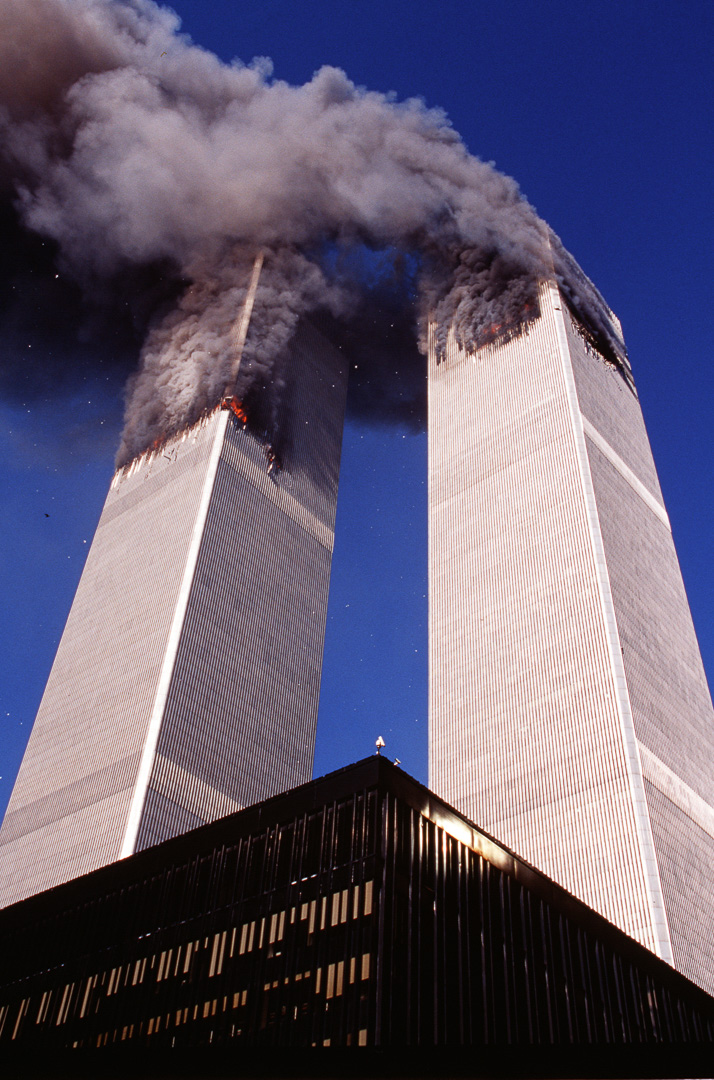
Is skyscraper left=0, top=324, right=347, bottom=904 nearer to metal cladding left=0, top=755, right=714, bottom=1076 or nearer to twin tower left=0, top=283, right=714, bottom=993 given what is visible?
twin tower left=0, top=283, right=714, bottom=993

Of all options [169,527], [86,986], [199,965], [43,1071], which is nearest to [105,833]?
[169,527]

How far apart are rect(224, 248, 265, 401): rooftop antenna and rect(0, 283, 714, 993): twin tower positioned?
4.60m

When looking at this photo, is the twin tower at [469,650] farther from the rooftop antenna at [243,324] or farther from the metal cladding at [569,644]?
the rooftop antenna at [243,324]

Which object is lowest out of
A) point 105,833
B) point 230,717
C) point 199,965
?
point 199,965

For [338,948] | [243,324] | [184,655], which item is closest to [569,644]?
[184,655]

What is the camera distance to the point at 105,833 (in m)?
77.5

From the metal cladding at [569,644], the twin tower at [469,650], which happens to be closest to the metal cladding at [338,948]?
the metal cladding at [569,644]

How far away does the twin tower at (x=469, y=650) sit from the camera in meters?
66.6

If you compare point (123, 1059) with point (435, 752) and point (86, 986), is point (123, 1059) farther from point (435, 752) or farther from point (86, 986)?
point (435, 752)

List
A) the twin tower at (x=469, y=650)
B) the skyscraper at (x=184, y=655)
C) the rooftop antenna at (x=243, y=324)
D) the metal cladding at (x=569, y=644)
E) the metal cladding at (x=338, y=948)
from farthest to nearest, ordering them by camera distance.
Result: 1. the rooftop antenna at (x=243, y=324)
2. the skyscraper at (x=184, y=655)
3. the twin tower at (x=469, y=650)
4. the metal cladding at (x=569, y=644)
5. the metal cladding at (x=338, y=948)

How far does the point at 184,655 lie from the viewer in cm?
8869

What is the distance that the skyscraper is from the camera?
268 ft

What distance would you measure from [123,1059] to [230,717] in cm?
7329

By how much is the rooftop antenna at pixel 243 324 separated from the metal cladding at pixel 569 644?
21.9 metres
